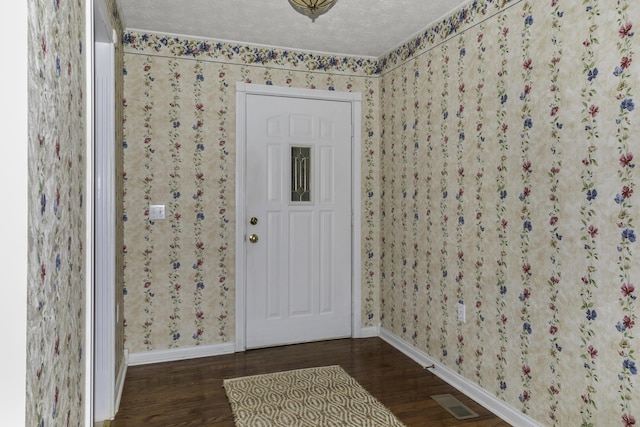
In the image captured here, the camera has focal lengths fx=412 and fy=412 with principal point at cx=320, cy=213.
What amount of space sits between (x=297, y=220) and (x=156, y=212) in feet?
3.53

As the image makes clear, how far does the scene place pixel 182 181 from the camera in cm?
306

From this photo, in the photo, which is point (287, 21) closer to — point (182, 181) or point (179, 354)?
point (182, 181)

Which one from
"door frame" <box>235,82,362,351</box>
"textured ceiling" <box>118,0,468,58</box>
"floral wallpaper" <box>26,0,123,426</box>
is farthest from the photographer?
"door frame" <box>235,82,362,351</box>

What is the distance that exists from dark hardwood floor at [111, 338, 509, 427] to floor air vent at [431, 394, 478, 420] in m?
0.03

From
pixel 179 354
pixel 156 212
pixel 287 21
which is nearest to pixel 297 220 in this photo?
pixel 156 212

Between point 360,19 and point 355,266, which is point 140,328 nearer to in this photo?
point 355,266

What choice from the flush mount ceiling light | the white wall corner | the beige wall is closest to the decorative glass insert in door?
the beige wall

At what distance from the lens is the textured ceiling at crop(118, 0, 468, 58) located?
2561 millimetres

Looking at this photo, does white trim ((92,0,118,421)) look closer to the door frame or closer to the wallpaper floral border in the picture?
the wallpaper floral border

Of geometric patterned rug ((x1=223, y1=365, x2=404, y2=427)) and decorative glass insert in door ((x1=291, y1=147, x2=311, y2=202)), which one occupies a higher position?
decorative glass insert in door ((x1=291, y1=147, x2=311, y2=202))

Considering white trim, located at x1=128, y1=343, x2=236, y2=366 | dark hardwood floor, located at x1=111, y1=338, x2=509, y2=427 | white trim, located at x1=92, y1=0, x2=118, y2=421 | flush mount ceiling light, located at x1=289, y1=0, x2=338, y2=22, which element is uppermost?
flush mount ceiling light, located at x1=289, y1=0, x2=338, y2=22

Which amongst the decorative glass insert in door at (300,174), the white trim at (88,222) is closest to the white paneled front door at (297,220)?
the decorative glass insert in door at (300,174)

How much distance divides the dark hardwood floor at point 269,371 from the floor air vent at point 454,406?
3 centimetres

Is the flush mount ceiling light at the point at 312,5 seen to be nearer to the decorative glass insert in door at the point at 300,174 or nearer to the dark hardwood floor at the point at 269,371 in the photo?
the decorative glass insert in door at the point at 300,174
